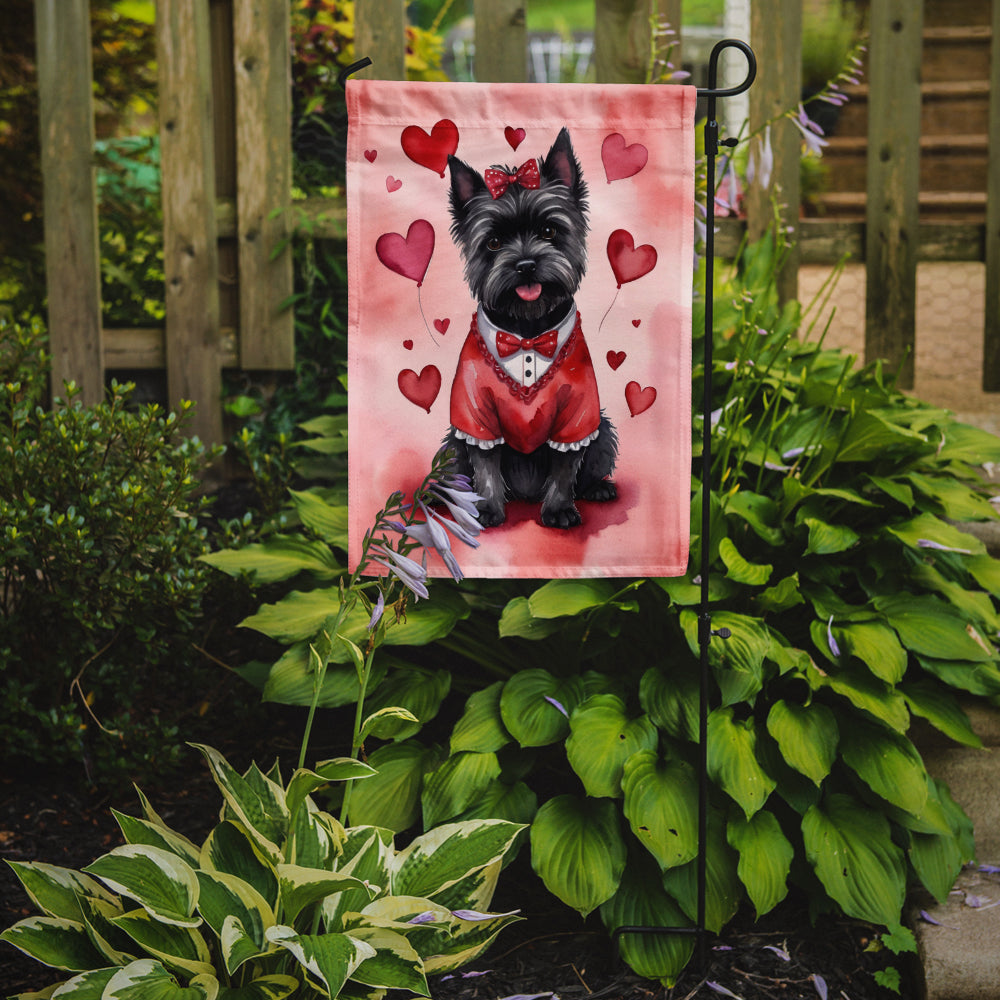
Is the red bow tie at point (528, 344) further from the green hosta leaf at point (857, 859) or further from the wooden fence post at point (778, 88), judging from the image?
the wooden fence post at point (778, 88)

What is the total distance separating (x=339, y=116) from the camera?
353 centimetres

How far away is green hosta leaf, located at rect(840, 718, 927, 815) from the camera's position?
6.12 feet

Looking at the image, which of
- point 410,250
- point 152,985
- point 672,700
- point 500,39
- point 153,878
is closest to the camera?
point 152,985

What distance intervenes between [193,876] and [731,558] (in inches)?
46.6

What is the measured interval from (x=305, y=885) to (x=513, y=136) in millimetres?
1259

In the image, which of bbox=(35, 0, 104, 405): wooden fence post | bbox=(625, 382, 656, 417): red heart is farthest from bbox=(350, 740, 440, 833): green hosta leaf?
bbox=(35, 0, 104, 405): wooden fence post

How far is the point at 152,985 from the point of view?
4.58 ft

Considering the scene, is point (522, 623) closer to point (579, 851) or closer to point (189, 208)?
point (579, 851)

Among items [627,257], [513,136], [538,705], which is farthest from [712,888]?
[513,136]

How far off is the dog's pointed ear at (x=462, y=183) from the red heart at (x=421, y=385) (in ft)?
0.96

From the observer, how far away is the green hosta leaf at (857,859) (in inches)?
72.3

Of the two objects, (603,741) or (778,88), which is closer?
(603,741)

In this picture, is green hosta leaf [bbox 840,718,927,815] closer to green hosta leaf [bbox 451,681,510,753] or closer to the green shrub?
green hosta leaf [bbox 451,681,510,753]

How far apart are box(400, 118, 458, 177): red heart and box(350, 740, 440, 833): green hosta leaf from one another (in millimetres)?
1142
